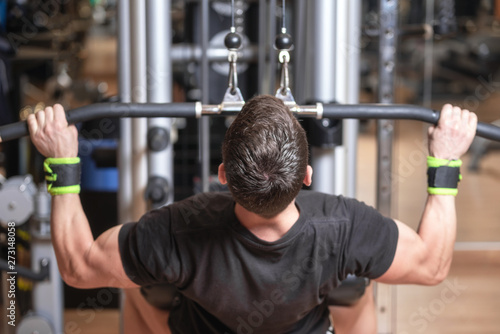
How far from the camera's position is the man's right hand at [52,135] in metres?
1.35

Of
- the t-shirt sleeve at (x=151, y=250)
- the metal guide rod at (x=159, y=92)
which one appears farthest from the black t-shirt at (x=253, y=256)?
the metal guide rod at (x=159, y=92)

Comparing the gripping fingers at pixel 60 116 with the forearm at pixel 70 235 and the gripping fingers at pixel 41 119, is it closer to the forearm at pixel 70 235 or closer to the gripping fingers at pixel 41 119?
the gripping fingers at pixel 41 119

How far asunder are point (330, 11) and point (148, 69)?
1.91ft

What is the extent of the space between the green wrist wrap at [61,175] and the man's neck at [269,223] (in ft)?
1.31

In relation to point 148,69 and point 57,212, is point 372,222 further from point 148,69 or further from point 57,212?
point 148,69

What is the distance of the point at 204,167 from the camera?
6.17 ft

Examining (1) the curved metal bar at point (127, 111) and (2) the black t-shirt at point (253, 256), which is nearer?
(2) the black t-shirt at point (253, 256)

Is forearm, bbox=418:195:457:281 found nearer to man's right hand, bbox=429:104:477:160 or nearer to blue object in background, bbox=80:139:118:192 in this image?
man's right hand, bbox=429:104:477:160

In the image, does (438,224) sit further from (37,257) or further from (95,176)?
(95,176)

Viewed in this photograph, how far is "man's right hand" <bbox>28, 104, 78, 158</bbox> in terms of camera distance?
135cm

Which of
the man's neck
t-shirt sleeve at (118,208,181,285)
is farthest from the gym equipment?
the man's neck

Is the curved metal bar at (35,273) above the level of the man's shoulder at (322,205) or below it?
below

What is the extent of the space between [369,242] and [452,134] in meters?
0.33

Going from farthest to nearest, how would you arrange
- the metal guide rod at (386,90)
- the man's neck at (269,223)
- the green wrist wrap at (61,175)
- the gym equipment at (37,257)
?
the metal guide rod at (386,90) → the gym equipment at (37,257) → the green wrist wrap at (61,175) → the man's neck at (269,223)
